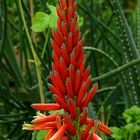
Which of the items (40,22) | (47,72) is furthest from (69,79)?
(47,72)

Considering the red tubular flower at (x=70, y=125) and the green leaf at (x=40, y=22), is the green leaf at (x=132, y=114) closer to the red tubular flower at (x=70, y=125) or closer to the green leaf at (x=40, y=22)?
the green leaf at (x=40, y=22)

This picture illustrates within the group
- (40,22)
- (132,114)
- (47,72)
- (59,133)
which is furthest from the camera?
(47,72)

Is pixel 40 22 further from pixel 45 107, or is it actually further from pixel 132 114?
pixel 45 107

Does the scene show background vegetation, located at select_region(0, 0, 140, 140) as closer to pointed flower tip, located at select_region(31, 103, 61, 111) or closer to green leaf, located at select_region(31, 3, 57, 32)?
green leaf, located at select_region(31, 3, 57, 32)

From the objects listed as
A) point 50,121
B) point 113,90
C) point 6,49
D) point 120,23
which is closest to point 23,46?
point 6,49

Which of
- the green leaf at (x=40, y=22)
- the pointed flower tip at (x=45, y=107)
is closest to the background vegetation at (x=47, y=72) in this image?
the green leaf at (x=40, y=22)
